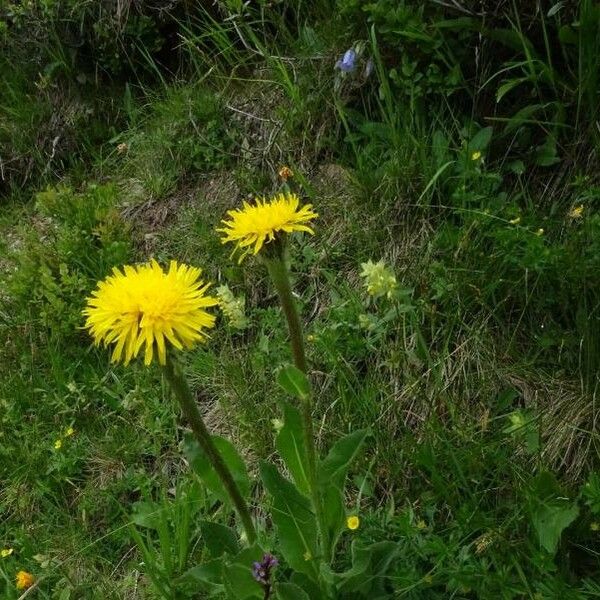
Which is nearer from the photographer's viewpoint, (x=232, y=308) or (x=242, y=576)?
(x=242, y=576)

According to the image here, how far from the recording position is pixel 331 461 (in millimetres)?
1604

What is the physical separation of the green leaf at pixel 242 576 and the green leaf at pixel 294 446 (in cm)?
17

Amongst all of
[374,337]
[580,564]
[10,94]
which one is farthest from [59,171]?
[580,564]

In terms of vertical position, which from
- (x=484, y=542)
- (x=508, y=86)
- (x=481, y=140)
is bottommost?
(x=484, y=542)

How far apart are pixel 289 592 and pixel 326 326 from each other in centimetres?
92

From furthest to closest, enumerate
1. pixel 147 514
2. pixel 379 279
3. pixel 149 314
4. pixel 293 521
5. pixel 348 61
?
pixel 348 61 → pixel 147 514 → pixel 379 279 → pixel 293 521 → pixel 149 314

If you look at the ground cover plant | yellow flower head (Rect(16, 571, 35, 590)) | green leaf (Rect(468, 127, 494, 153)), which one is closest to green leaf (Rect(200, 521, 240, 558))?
the ground cover plant

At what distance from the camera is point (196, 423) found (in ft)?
4.19

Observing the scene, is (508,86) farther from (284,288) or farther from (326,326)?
(284,288)

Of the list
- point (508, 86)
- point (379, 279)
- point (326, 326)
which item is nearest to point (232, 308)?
point (326, 326)

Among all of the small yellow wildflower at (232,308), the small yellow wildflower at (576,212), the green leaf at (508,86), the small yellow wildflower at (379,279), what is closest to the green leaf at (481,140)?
the green leaf at (508,86)

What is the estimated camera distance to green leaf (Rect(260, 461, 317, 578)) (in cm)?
155

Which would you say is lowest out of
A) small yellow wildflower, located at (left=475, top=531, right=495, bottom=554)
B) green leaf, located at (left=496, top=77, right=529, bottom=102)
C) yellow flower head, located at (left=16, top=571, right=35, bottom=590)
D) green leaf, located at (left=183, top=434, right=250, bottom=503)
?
small yellow wildflower, located at (left=475, top=531, right=495, bottom=554)

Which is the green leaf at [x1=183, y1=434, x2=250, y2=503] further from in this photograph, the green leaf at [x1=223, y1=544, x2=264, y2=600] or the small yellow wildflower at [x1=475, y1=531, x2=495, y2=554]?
the small yellow wildflower at [x1=475, y1=531, x2=495, y2=554]
